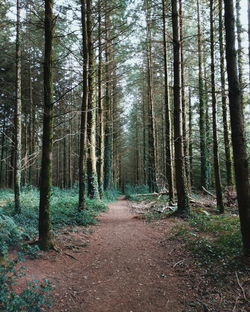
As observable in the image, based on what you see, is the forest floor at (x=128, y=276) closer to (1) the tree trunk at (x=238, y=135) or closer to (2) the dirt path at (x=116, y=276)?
(2) the dirt path at (x=116, y=276)

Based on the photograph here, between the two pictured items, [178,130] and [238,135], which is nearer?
[238,135]

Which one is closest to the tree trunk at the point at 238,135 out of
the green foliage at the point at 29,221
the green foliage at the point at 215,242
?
the green foliage at the point at 215,242

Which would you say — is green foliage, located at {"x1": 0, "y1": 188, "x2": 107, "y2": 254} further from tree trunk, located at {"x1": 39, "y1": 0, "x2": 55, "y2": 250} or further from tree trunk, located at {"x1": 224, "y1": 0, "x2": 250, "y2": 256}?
tree trunk, located at {"x1": 224, "y1": 0, "x2": 250, "y2": 256}

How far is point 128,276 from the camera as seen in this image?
15.0 feet

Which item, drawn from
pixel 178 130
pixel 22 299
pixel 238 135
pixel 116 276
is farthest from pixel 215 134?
pixel 22 299

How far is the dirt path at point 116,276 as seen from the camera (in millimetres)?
3615

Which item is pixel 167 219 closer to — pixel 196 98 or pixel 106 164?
pixel 106 164

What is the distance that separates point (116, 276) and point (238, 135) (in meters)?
3.77

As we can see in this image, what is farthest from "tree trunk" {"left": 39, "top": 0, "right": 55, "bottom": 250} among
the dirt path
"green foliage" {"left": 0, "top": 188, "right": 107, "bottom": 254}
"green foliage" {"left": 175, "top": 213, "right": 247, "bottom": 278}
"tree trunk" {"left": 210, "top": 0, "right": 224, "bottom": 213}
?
"tree trunk" {"left": 210, "top": 0, "right": 224, "bottom": 213}

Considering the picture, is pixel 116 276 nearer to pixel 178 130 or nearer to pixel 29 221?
pixel 29 221

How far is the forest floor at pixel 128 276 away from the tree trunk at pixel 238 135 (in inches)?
47.2

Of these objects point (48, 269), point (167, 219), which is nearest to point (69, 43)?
point (167, 219)

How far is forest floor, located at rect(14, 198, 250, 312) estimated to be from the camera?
355cm

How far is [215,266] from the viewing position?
4.56 metres
